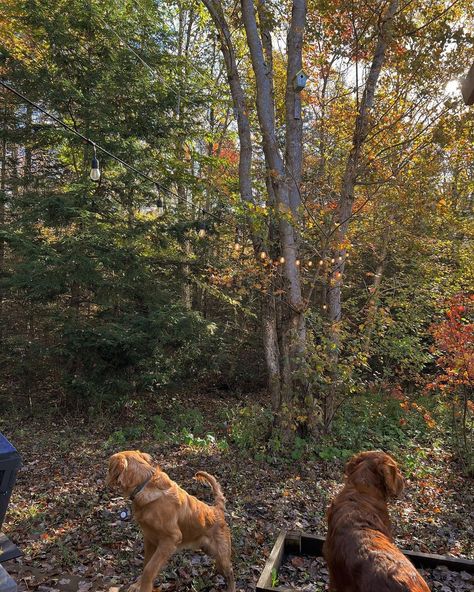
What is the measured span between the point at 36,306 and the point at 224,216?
208 inches

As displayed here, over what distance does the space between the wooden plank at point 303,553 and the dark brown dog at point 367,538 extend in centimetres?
62

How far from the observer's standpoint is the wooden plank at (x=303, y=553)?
3.34 m

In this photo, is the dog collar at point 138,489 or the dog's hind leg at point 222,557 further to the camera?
the dog's hind leg at point 222,557

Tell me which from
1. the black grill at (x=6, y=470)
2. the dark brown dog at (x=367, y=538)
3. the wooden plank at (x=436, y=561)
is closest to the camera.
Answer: the black grill at (x=6, y=470)

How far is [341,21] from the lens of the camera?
28.3 ft

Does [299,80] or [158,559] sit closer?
[158,559]

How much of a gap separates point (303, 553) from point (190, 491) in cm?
204

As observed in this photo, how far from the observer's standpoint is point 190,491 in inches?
225

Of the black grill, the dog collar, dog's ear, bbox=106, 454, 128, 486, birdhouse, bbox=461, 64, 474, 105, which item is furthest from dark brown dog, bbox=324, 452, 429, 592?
birdhouse, bbox=461, 64, 474, 105

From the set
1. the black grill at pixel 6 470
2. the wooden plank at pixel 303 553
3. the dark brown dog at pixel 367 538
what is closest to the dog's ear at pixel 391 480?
the dark brown dog at pixel 367 538

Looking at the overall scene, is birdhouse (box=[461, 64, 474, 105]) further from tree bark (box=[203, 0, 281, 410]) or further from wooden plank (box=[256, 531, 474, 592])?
tree bark (box=[203, 0, 281, 410])

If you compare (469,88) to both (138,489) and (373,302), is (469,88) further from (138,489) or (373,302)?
(373,302)

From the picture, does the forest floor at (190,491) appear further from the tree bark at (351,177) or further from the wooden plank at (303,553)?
the tree bark at (351,177)

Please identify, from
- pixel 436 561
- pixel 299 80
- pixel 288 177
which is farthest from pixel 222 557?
pixel 299 80
